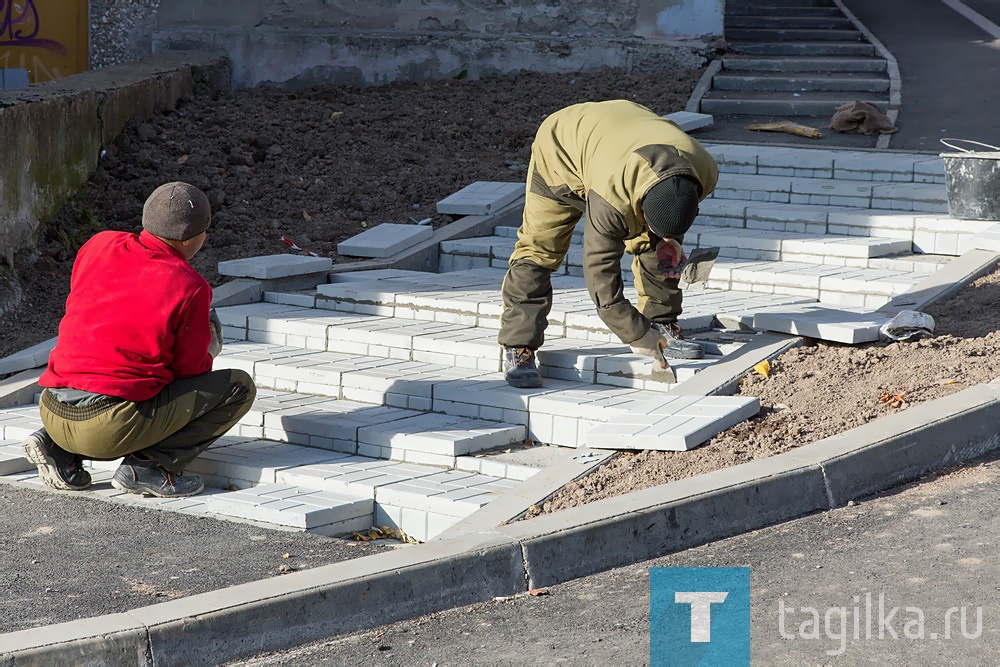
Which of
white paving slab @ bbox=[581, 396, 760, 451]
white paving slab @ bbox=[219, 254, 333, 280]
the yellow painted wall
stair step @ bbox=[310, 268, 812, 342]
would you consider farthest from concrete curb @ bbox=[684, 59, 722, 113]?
white paving slab @ bbox=[581, 396, 760, 451]

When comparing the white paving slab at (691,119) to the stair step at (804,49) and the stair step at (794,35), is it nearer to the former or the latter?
the stair step at (804,49)

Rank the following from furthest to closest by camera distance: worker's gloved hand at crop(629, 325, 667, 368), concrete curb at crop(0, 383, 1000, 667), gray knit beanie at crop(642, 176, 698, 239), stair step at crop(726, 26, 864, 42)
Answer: stair step at crop(726, 26, 864, 42)
worker's gloved hand at crop(629, 325, 667, 368)
gray knit beanie at crop(642, 176, 698, 239)
concrete curb at crop(0, 383, 1000, 667)

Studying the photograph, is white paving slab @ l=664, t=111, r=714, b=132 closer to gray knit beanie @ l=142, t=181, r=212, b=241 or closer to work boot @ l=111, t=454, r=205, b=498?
gray knit beanie @ l=142, t=181, r=212, b=241

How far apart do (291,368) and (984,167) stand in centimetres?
505

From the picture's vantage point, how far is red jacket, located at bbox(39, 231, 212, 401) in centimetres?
473

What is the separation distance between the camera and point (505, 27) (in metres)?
13.4

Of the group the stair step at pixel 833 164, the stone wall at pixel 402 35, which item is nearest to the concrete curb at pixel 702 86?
the stone wall at pixel 402 35

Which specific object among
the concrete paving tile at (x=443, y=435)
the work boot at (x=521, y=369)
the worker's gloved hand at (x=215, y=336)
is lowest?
the concrete paving tile at (x=443, y=435)

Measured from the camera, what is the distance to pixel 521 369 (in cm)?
587

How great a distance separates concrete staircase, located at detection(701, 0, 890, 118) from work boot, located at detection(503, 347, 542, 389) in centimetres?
669

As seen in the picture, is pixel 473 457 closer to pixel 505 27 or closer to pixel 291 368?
pixel 291 368

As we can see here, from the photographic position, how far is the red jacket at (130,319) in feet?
15.5

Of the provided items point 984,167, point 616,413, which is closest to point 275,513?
point 616,413

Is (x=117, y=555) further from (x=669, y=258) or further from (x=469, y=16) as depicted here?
(x=469, y=16)
